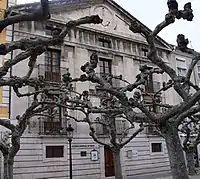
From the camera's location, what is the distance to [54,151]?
18922 mm

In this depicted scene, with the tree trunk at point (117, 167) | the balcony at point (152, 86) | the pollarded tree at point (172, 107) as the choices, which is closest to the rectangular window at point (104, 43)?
the balcony at point (152, 86)

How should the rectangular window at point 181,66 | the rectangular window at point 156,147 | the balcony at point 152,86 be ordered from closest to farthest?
1. the rectangular window at point 156,147
2. the balcony at point 152,86
3. the rectangular window at point 181,66

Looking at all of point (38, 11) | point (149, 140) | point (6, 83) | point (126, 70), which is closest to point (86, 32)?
point (126, 70)

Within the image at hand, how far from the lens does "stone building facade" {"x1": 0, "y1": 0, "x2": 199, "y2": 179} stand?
59.8ft

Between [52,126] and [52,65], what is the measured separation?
13.5ft

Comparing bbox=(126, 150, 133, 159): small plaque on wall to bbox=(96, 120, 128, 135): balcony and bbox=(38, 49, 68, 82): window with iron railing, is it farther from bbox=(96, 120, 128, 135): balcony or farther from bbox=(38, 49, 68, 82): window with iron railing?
bbox=(38, 49, 68, 82): window with iron railing

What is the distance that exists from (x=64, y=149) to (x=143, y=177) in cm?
596

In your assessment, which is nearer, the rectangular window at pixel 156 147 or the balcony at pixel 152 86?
the rectangular window at pixel 156 147

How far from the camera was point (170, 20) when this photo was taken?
283 inches

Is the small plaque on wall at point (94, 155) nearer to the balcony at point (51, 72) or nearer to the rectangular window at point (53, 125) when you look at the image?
the rectangular window at point (53, 125)

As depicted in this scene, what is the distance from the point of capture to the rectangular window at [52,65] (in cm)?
1984

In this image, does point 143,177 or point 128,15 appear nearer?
point 143,177

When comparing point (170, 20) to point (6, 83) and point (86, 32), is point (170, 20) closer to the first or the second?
point (6, 83)

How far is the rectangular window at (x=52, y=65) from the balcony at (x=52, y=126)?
2574 millimetres
